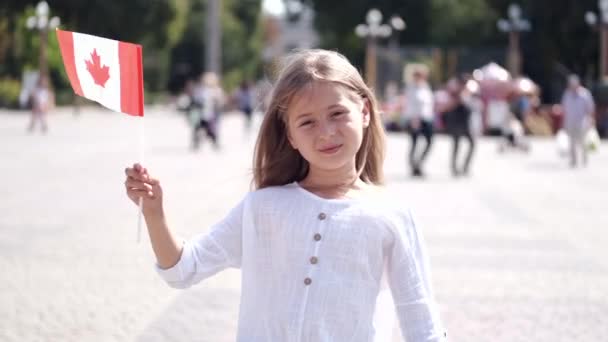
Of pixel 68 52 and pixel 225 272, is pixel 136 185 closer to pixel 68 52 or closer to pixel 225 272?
pixel 68 52

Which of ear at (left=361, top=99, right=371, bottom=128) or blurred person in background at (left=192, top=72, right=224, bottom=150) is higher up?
ear at (left=361, top=99, right=371, bottom=128)

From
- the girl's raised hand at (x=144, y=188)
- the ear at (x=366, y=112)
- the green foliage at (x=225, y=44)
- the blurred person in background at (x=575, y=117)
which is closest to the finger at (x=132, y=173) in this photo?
the girl's raised hand at (x=144, y=188)

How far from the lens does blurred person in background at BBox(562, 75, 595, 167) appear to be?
2200cm

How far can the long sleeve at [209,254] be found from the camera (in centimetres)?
324

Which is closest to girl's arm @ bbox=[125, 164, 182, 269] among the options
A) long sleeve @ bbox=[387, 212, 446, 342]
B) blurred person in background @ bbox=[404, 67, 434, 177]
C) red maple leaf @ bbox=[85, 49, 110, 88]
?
red maple leaf @ bbox=[85, 49, 110, 88]

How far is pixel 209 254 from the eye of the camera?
3.29 meters

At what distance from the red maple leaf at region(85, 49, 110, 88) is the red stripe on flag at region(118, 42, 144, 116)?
0.14ft

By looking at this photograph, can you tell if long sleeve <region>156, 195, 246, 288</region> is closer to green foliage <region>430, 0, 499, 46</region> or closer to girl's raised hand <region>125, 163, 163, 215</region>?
girl's raised hand <region>125, 163, 163, 215</region>

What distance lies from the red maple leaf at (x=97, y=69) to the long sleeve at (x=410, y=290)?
0.87 m

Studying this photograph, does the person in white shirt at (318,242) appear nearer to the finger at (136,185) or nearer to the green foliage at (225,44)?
the finger at (136,185)

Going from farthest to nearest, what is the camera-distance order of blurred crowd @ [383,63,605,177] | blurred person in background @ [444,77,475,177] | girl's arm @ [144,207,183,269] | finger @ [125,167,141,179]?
blurred person in background @ [444,77,475,177] < blurred crowd @ [383,63,605,177] < girl's arm @ [144,207,183,269] < finger @ [125,167,141,179]

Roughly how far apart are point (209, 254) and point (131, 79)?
517 millimetres

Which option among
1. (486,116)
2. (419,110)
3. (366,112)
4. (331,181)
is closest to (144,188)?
(331,181)

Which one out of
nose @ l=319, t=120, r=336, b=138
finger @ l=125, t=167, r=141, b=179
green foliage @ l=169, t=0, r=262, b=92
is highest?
nose @ l=319, t=120, r=336, b=138
